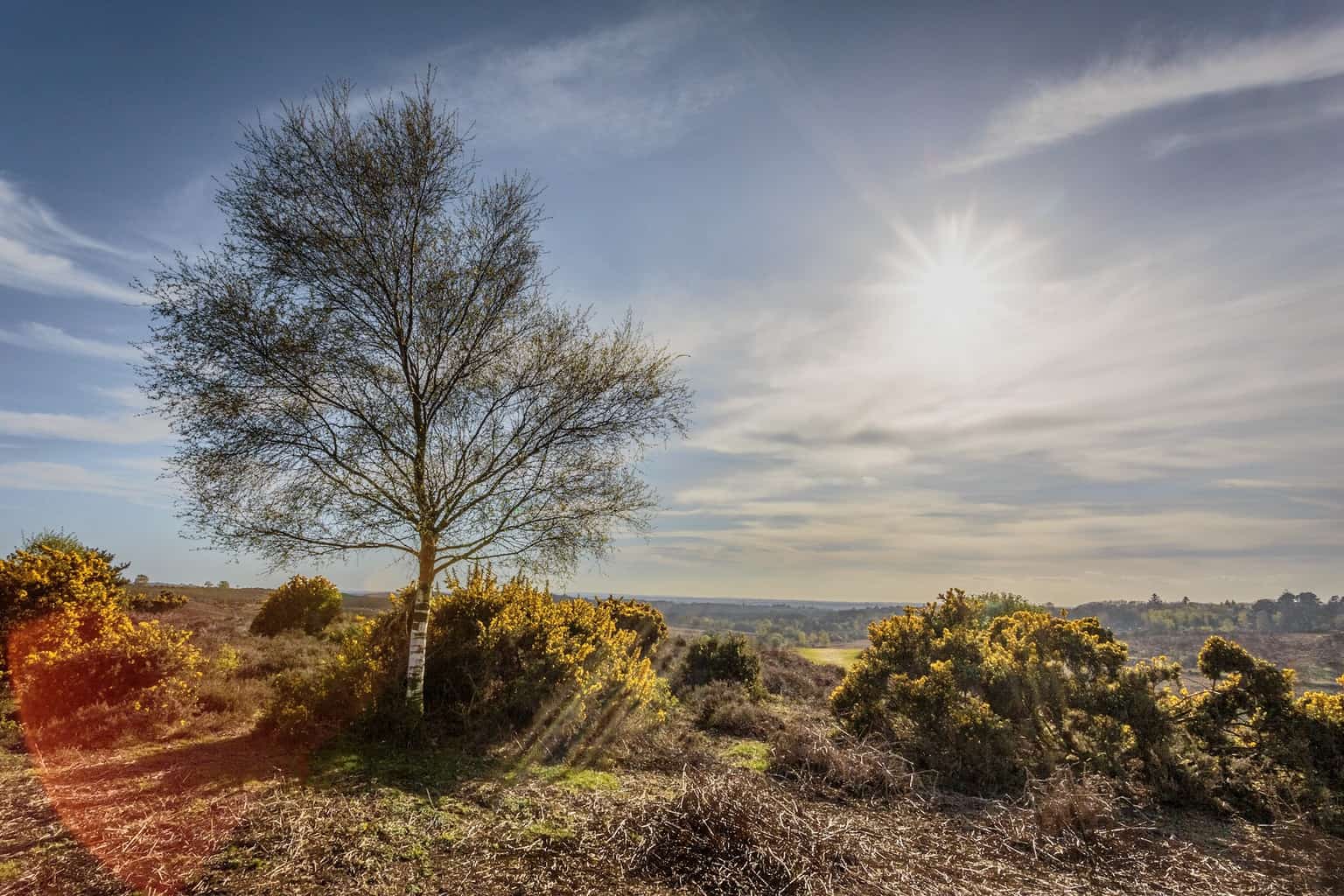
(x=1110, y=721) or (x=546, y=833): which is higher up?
(x=1110, y=721)

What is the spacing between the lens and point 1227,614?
64.2 metres

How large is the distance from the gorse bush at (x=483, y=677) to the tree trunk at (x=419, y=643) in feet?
0.93

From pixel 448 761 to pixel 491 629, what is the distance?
6.59 feet

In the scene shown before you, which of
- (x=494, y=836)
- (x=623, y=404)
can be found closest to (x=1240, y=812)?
(x=494, y=836)

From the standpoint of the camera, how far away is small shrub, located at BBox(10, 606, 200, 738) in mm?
8359

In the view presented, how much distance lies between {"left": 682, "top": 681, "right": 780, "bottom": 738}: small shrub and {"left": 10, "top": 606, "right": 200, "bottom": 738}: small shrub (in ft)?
29.6

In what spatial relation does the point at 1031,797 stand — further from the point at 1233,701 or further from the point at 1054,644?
the point at 1233,701

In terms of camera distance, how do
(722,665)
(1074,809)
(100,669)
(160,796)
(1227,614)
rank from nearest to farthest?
(160,796) → (1074,809) → (100,669) → (722,665) → (1227,614)

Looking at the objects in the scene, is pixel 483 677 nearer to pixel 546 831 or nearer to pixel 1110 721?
pixel 546 831

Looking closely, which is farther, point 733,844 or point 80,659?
point 80,659

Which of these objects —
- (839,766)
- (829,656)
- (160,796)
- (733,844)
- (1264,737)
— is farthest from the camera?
(829,656)

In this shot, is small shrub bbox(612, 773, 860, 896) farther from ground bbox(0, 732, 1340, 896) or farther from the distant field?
the distant field

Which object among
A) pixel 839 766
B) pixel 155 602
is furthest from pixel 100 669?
pixel 155 602

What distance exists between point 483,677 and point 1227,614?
8608cm
